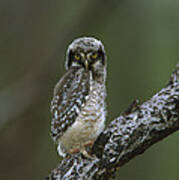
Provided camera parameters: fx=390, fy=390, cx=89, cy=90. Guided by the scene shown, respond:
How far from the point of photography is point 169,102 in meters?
2.44

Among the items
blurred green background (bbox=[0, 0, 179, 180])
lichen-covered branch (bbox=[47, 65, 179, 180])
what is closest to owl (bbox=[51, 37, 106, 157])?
lichen-covered branch (bbox=[47, 65, 179, 180])

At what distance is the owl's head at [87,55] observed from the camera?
11.8ft

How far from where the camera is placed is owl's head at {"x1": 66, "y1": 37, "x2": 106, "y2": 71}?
3.60m

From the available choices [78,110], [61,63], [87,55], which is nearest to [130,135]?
[78,110]

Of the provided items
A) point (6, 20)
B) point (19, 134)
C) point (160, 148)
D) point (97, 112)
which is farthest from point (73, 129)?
point (160, 148)

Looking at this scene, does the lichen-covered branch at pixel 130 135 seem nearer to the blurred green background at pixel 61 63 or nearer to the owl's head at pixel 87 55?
the owl's head at pixel 87 55

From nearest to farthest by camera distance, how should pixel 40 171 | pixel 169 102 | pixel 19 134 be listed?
pixel 169 102 → pixel 19 134 → pixel 40 171

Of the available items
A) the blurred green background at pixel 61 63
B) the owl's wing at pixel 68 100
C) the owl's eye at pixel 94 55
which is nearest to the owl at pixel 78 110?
the owl's wing at pixel 68 100

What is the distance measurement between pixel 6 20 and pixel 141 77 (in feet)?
6.55

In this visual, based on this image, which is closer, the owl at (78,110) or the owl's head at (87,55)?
the owl at (78,110)

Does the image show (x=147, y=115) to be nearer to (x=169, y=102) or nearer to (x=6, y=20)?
(x=169, y=102)

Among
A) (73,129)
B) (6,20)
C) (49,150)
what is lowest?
(73,129)

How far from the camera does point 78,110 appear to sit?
315 cm

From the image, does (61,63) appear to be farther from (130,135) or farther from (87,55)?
(130,135)
